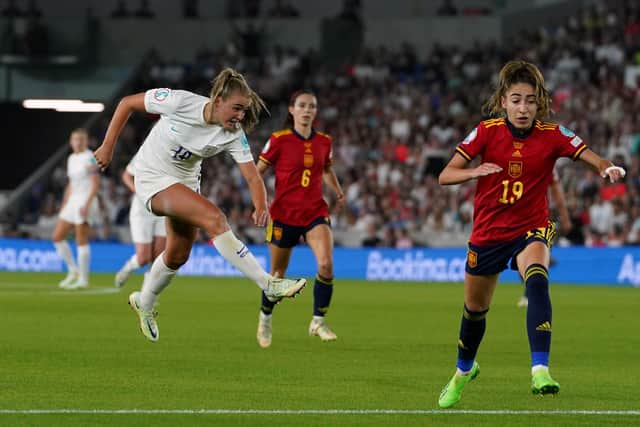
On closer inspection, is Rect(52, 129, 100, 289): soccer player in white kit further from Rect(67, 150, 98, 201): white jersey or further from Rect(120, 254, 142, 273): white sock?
Rect(120, 254, 142, 273): white sock

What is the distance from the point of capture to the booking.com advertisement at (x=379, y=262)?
26781 mm

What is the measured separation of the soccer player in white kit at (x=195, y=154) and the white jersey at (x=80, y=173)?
11.2m

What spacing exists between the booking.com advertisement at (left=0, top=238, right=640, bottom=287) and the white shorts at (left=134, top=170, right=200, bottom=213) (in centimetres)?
1632

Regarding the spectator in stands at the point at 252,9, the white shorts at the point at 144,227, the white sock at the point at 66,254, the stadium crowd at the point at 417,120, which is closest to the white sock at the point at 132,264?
the white shorts at the point at 144,227

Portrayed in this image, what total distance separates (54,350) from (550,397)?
16.4ft

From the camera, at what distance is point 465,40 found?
38.9 metres

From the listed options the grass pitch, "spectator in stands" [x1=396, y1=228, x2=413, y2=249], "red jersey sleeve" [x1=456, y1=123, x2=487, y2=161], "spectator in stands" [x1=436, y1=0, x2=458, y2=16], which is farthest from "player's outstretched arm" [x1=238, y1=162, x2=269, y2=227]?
"spectator in stands" [x1=436, y1=0, x2=458, y2=16]

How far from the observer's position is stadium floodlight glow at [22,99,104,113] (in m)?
40.5

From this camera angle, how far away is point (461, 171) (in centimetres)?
860

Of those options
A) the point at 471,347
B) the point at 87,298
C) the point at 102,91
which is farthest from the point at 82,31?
the point at 471,347

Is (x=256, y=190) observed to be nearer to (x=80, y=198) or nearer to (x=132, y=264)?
(x=132, y=264)

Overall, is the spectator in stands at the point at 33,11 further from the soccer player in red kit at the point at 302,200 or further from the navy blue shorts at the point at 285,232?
the navy blue shorts at the point at 285,232

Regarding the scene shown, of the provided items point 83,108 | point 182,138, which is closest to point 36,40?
point 83,108

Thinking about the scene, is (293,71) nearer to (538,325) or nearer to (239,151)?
(239,151)
